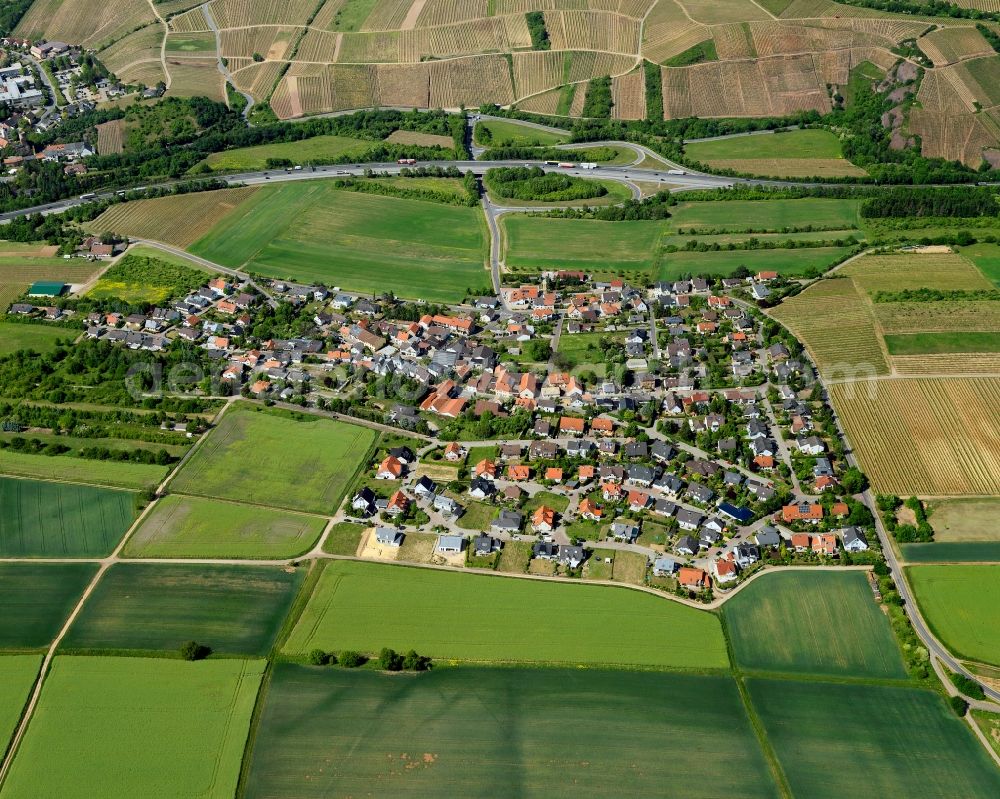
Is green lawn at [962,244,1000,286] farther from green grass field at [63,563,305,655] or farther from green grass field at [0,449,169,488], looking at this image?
green grass field at [0,449,169,488]

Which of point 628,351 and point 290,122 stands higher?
point 290,122

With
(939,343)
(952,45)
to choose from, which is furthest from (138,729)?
(952,45)

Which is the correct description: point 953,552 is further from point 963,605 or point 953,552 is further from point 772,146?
point 772,146

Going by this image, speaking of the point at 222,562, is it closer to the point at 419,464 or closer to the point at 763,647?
the point at 419,464

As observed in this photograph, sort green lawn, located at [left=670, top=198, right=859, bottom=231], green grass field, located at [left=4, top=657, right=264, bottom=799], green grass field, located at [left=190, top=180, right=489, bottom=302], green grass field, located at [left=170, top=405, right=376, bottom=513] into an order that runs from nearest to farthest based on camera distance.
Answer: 1. green grass field, located at [left=4, top=657, right=264, bottom=799]
2. green grass field, located at [left=170, top=405, right=376, bottom=513]
3. green grass field, located at [left=190, top=180, right=489, bottom=302]
4. green lawn, located at [left=670, top=198, right=859, bottom=231]

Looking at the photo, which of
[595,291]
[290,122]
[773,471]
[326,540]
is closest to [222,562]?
[326,540]

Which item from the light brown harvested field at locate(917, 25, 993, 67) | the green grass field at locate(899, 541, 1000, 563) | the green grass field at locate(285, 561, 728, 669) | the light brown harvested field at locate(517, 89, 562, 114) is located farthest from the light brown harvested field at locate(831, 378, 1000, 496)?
the light brown harvested field at locate(517, 89, 562, 114)
